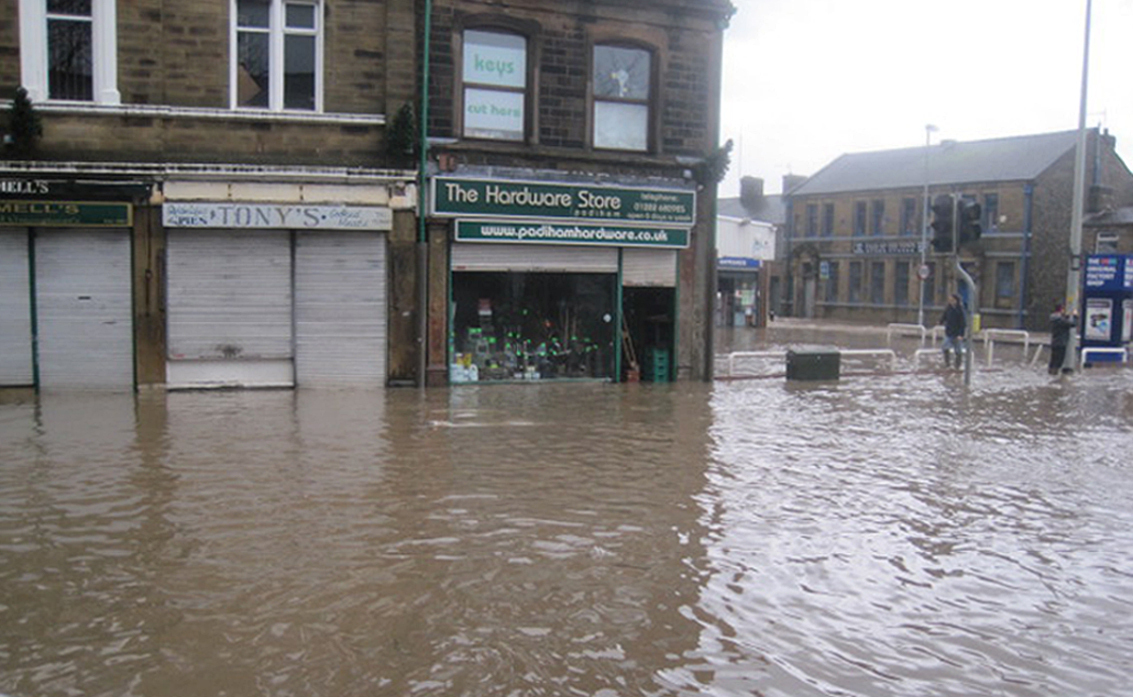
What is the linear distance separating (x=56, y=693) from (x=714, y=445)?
809 cm

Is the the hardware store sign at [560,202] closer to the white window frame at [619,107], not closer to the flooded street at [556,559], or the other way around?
the white window frame at [619,107]

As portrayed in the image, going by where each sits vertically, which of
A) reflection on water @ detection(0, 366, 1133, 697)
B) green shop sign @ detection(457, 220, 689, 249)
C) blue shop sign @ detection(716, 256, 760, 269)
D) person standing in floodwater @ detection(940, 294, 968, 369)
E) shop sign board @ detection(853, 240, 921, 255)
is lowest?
reflection on water @ detection(0, 366, 1133, 697)

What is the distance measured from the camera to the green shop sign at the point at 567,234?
17.0 metres

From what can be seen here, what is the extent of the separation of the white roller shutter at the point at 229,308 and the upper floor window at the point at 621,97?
236 inches

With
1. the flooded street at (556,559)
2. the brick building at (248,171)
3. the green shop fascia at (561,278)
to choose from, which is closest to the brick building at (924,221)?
the green shop fascia at (561,278)

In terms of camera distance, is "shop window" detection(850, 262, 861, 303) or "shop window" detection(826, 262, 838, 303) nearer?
"shop window" detection(850, 262, 861, 303)

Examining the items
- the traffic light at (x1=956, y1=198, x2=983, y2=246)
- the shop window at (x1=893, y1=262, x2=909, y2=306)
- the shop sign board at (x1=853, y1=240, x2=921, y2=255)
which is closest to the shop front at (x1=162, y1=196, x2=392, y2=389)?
the traffic light at (x1=956, y1=198, x2=983, y2=246)

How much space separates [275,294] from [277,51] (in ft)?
12.8

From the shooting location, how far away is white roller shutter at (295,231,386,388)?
1631 cm

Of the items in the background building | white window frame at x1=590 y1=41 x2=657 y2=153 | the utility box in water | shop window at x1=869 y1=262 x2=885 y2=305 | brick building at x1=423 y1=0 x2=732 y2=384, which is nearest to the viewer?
the background building

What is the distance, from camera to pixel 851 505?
27.9ft

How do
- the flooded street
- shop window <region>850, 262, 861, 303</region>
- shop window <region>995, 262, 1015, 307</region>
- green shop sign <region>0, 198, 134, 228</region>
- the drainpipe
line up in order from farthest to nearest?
Result: shop window <region>850, 262, 861, 303</region>
shop window <region>995, 262, 1015, 307</region>
the drainpipe
green shop sign <region>0, 198, 134, 228</region>
the flooded street

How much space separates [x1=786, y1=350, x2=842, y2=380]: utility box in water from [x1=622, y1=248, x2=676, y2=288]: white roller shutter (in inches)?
123

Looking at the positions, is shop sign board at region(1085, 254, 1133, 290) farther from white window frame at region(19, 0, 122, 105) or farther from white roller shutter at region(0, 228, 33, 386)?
white roller shutter at region(0, 228, 33, 386)
